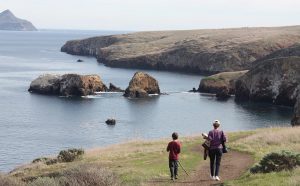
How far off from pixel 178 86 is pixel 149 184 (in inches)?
4244

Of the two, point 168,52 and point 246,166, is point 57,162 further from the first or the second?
point 168,52

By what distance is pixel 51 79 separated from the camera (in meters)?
115

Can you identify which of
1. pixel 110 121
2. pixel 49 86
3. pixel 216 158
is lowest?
pixel 110 121

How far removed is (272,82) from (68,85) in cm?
4028

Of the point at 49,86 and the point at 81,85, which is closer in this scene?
the point at 81,85

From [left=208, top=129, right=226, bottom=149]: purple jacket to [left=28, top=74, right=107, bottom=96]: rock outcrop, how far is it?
8814 centimetres

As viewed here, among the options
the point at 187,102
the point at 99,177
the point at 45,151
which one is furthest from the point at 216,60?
the point at 99,177

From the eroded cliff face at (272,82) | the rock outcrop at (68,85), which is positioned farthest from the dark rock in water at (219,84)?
the rock outcrop at (68,85)

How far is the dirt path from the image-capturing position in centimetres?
2476

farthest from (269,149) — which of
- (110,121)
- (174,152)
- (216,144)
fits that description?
(110,121)

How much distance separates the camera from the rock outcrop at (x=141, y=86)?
359 ft

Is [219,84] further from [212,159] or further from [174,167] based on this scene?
[212,159]

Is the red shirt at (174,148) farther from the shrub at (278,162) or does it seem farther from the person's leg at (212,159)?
the shrub at (278,162)

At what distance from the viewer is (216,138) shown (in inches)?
946
